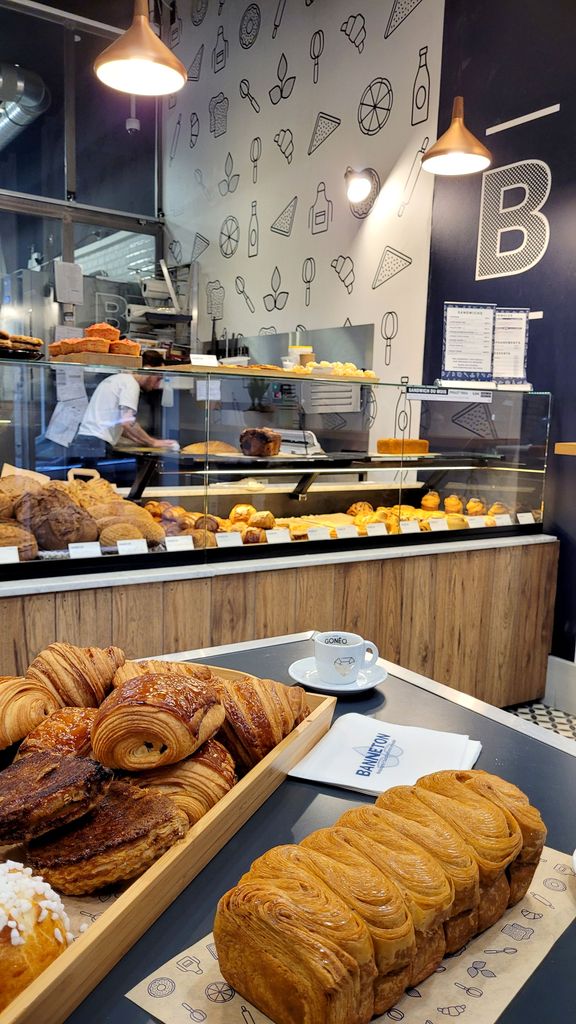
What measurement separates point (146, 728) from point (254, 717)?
0.71 feet

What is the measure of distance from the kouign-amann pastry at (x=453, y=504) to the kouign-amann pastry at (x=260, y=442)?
3.64ft

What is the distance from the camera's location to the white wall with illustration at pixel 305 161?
5.06 m

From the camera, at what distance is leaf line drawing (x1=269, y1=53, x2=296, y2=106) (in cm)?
622

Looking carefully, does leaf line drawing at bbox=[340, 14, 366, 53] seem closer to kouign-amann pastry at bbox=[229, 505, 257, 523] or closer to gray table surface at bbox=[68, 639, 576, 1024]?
kouign-amann pastry at bbox=[229, 505, 257, 523]

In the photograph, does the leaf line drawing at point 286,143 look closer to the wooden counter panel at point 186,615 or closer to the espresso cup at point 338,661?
the wooden counter panel at point 186,615

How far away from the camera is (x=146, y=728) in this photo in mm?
871

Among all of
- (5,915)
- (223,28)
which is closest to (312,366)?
(5,915)

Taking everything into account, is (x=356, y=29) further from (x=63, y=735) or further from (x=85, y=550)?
(x=63, y=735)

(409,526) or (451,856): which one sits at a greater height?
(451,856)

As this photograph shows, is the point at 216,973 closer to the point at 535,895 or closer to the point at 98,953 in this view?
the point at 98,953

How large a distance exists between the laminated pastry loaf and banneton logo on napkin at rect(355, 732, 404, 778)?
241 mm

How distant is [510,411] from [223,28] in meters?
5.33

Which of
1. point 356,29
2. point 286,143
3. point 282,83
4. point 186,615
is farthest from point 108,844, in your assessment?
point 282,83

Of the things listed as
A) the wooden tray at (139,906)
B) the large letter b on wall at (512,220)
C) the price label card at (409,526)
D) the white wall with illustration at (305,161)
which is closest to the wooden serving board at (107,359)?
the price label card at (409,526)
